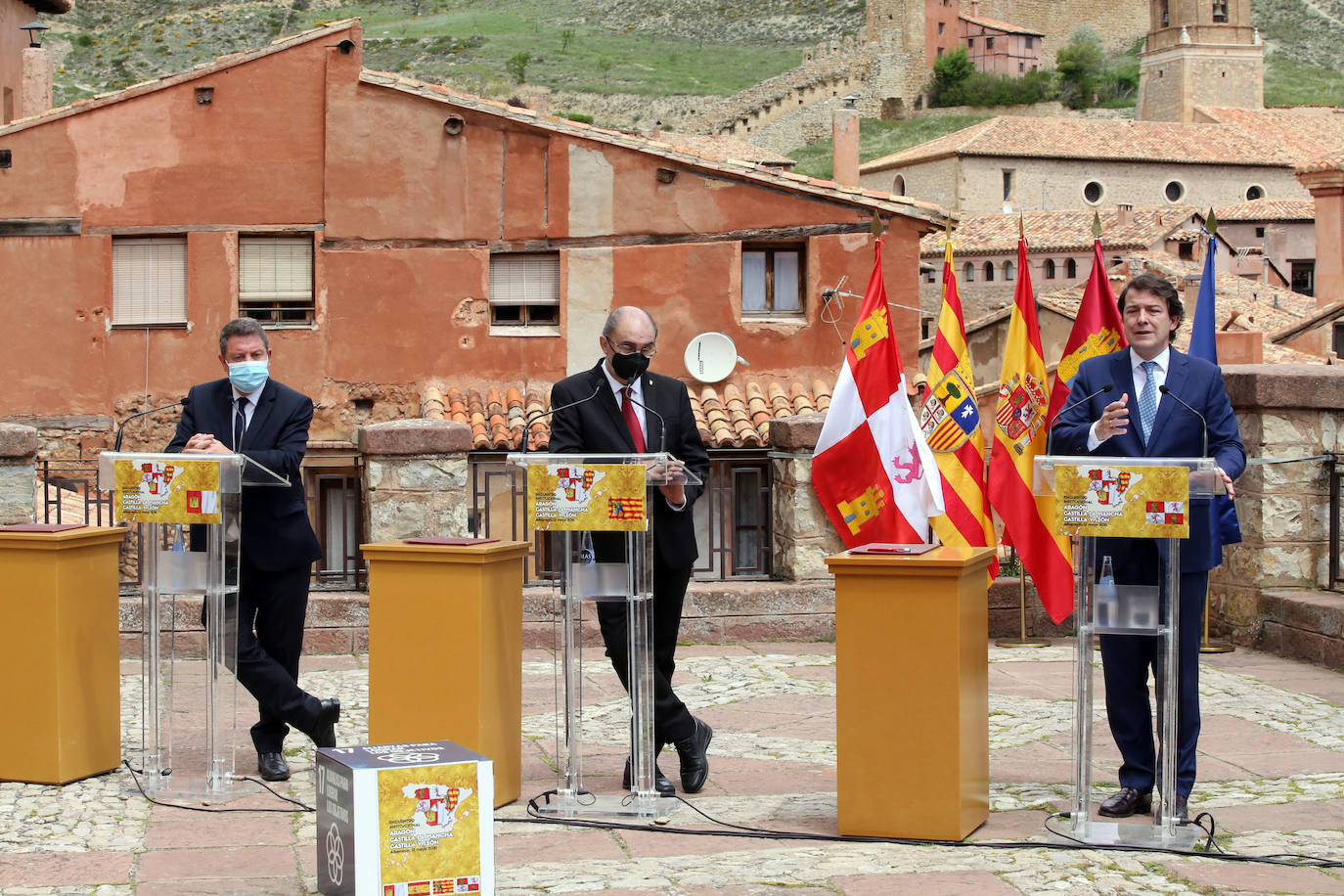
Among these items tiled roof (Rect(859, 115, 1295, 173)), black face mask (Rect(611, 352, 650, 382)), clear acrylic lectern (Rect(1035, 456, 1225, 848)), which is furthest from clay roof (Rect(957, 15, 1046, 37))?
clear acrylic lectern (Rect(1035, 456, 1225, 848))

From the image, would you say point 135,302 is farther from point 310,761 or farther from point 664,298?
point 310,761

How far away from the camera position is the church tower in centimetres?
10012

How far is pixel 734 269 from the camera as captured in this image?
2025cm

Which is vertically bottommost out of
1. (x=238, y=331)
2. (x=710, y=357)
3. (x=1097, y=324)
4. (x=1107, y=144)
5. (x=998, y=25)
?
(x=238, y=331)

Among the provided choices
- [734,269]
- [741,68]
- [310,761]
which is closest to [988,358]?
[734,269]

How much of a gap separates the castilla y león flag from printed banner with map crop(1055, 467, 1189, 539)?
4.61m

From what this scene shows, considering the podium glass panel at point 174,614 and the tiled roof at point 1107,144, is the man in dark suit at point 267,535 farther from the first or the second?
the tiled roof at point 1107,144

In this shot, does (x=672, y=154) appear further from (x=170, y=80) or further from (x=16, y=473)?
(x=16, y=473)

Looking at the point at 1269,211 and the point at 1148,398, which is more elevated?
the point at 1269,211

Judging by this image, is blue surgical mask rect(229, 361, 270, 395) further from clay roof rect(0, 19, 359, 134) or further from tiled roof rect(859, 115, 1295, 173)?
tiled roof rect(859, 115, 1295, 173)

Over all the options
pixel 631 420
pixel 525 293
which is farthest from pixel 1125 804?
pixel 525 293

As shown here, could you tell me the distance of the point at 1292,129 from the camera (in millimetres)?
79250

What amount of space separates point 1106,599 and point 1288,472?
5112mm

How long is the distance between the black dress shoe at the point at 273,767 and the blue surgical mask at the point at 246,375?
60.7 inches
